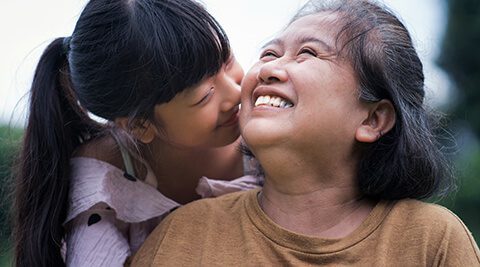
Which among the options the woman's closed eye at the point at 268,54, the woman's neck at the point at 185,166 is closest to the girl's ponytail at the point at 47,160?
the woman's neck at the point at 185,166

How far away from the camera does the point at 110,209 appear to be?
2.88 metres

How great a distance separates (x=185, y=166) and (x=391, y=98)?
90cm

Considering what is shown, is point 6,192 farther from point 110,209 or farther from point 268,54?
point 268,54

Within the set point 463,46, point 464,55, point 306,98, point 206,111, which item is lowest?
point 464,55

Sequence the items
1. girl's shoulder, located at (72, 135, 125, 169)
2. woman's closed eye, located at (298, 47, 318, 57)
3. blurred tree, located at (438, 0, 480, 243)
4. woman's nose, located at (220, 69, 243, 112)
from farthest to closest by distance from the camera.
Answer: blurred tree, located at (438, 0, 480, 243)
girl's shoulder, located at (72, 135, 125, 169)
woman's nose, located at (220, 69, 243, 112)
woman's closed eye, located at (298, 47, 318, 57)

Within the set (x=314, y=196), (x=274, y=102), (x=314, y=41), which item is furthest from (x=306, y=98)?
(x=314, y=196)

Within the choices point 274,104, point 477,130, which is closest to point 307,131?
point 274,104

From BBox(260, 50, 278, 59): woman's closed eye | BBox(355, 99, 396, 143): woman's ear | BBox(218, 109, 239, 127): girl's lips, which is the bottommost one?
BBox(218, 109, 239, 127): girl's lips

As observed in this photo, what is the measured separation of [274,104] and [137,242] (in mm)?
757

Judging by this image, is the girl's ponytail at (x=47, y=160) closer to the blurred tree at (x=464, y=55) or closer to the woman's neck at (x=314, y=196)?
the woman's neck at (x=314, y=196)

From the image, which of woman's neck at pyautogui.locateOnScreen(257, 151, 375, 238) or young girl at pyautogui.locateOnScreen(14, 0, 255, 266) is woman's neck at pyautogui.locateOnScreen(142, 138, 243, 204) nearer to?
young girl at pyautogui.locateOnScreen(14, 0, 255, 266)

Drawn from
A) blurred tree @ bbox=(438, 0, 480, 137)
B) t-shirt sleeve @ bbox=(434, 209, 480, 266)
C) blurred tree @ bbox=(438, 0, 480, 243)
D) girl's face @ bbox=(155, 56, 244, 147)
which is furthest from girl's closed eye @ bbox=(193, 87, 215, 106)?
blurred tree @ bbox=(438, 0, 480, 137)

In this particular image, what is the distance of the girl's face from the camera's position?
109 inches

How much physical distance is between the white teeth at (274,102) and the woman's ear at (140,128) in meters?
0.47
